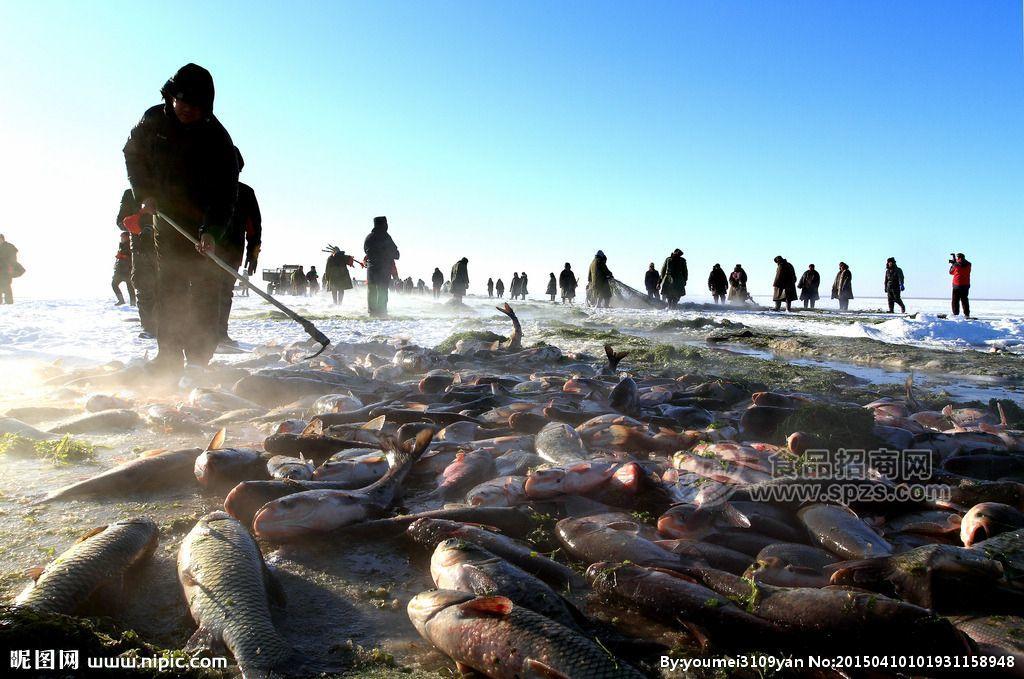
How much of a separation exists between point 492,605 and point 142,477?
2.52 m

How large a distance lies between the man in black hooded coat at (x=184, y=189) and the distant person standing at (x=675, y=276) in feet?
71.0

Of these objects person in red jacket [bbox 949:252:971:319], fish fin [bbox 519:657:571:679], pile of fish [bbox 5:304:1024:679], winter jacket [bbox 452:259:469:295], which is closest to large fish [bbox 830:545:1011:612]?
pile of fish [bbox 5:304:1024:679]

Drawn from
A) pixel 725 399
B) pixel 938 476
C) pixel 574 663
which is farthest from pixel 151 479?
pixel 725 399

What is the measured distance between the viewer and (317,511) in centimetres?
266

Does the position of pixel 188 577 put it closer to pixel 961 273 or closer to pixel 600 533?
pixel 600 533

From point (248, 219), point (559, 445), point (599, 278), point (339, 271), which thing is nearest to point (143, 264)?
point (248, 219)

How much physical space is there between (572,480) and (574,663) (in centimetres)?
151

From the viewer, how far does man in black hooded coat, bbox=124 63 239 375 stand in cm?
586

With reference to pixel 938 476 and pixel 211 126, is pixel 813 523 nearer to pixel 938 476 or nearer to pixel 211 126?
pixel 938 476

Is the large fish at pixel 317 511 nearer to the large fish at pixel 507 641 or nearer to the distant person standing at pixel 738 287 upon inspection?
the large fish at pixel 507 641

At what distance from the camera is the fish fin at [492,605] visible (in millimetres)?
1731

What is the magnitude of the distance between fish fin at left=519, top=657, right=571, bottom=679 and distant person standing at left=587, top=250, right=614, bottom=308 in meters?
24.4

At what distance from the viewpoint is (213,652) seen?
1741mm

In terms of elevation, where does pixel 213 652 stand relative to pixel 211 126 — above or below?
below
